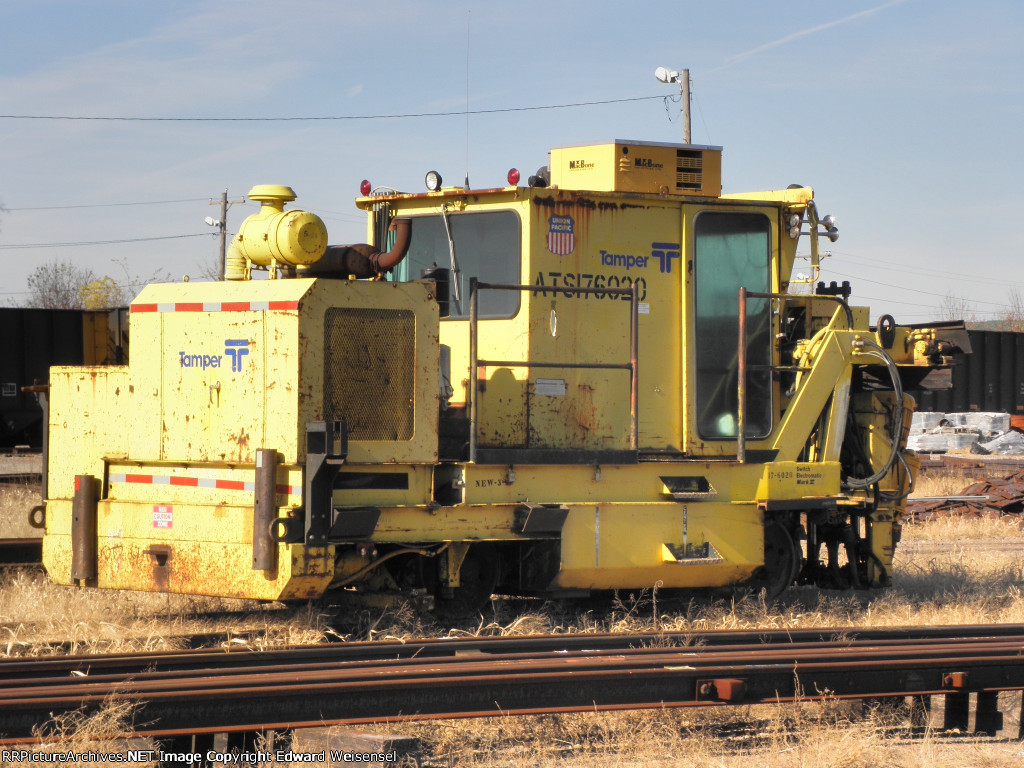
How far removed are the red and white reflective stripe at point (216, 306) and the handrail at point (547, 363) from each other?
114 centimetres

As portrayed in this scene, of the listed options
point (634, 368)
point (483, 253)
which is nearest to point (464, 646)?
point (634, 368)

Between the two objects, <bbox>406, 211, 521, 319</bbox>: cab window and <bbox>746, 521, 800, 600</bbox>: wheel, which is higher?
<bbox>406, 211, 521, 319</bbox>: cab window

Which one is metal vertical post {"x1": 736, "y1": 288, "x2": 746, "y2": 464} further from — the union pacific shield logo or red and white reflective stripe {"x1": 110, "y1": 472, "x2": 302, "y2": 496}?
red and white reflective stripe {"x1": 110, "y1": 472, "x2": 302, "y2": 496}

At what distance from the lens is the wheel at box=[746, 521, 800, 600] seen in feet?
28.4

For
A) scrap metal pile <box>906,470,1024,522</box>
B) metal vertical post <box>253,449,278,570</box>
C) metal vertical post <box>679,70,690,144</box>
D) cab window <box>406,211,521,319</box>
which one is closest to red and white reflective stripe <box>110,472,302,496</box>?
metal vertical post <box>253,449,278,570</box>

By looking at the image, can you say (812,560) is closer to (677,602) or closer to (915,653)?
(677,602)

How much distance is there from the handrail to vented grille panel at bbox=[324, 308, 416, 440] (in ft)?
1.25

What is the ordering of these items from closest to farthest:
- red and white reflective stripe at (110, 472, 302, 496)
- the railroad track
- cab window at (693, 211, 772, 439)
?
1. the railroad track
2. red and white reflective stripe at (110, 472, 302, 496)
3. cab window at (693, 211, 772, 439)

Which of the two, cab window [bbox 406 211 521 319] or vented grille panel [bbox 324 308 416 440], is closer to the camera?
vented grille panel [bbox 324 308 416 440]

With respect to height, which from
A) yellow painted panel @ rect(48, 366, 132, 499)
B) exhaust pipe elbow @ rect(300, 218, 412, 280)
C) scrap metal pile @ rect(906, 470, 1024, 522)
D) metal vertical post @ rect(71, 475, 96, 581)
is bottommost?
scrap metal pile @ rect(906, 470, 1024, 522)

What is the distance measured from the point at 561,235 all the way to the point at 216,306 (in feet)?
7.82

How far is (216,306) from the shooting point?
276 inches

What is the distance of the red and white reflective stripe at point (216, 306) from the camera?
22.1 ft

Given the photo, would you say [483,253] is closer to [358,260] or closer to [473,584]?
[358,260]
